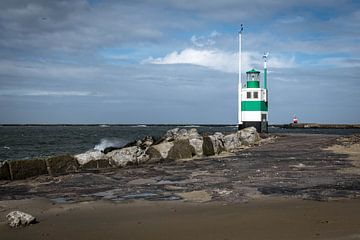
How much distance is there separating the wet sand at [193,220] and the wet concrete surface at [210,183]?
821mm

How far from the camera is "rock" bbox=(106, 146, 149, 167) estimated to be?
56.1 feet

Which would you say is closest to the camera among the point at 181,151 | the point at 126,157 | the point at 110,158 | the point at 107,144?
the point at 110,158

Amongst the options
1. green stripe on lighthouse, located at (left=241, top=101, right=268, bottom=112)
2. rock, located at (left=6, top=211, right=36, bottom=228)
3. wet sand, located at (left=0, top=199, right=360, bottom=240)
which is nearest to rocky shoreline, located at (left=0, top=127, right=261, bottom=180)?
wet sand, located at (left=0, top=199, right=360, bottom=240)

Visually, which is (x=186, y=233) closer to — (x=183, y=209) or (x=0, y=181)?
(x=183, y=209)

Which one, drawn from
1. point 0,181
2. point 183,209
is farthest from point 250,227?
point 0,181

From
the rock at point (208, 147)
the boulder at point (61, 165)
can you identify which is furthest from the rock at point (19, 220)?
the rock at point (208, 147)

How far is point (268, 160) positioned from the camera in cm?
1686

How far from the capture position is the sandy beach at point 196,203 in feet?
21.5

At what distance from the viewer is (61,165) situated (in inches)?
610

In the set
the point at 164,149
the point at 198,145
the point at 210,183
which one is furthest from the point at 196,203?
the point at 198,145

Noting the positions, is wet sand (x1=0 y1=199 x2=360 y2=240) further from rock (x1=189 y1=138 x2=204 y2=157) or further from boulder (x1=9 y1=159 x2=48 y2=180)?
rock (x1=189 y1=138 x2=204 y2=157)

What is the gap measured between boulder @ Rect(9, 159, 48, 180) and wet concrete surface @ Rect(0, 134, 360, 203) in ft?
2.06

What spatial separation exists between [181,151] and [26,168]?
7.19m

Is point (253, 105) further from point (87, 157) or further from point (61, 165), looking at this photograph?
point (61, 165)
